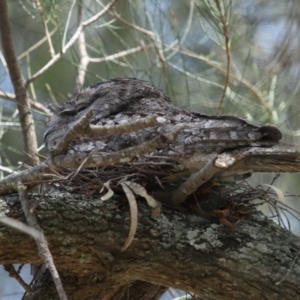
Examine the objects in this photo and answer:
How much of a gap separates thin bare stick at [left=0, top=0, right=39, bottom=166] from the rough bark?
98 cm

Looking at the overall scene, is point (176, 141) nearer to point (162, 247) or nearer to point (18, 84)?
point (162, 247)

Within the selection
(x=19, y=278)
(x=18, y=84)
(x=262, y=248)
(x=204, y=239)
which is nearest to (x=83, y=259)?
(x=19, y=278)

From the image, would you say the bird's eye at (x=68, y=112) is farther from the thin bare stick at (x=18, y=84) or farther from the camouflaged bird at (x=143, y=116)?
the thin bare stick at (x=18, y=84)

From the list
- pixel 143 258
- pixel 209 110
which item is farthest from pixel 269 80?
pixel 143 258

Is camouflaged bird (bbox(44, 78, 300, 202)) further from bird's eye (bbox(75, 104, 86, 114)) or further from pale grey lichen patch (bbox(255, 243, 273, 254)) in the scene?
pale grey lichen patch (bbox(255, 243, 273, 254))

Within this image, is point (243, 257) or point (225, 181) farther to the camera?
point (225, 181)

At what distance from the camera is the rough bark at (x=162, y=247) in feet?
5.56

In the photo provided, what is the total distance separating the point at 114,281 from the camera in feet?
6.19

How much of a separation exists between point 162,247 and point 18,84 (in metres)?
1.39

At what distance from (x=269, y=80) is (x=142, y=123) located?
2.72m

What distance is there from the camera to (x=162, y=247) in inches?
69.1

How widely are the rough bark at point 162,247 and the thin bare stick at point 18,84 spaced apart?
3.23ft

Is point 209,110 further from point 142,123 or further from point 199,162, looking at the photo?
point 142,123

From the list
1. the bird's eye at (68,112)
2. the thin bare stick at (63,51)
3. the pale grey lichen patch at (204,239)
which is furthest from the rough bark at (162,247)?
the thin bare stick at (63,51)
